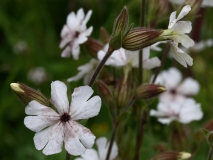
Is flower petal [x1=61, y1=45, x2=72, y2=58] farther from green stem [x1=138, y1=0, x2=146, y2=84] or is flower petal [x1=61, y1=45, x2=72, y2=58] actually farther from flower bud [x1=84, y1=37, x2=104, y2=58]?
green stem [x1=138, y1=0, x2=146, y2=84]

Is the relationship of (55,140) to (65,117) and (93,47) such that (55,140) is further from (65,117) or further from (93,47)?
(93,47)

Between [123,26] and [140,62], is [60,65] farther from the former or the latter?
[123,26]

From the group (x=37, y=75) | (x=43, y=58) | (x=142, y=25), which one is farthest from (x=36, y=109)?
(x=43, y=58)

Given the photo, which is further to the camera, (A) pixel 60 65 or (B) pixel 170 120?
(A) pixel 60 65

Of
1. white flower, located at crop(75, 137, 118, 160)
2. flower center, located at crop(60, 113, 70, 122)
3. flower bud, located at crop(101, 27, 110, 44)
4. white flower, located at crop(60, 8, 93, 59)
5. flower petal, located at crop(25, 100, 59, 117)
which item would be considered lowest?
white flower, located at crop(75, 137, 118, 160)

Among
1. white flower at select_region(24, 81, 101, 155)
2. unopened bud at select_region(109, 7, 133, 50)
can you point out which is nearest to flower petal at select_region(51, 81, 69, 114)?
white flower at select_region(24, 81, 101, 155)

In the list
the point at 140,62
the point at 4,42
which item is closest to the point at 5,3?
the point at 4,42
